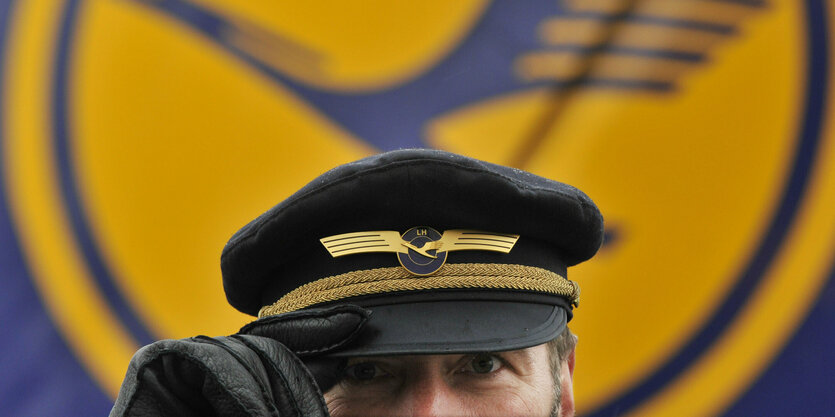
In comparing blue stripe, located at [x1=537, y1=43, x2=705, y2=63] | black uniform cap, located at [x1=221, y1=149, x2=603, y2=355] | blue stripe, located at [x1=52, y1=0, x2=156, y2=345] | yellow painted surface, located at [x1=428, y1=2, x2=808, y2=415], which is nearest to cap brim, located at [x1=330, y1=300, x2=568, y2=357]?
black uniform cap, located at [x1=221, y1=149, x2=603, y2=355]

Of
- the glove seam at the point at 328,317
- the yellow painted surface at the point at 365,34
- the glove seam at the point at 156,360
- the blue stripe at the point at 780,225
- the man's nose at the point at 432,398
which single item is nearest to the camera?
the glove seam at the point at 156,360

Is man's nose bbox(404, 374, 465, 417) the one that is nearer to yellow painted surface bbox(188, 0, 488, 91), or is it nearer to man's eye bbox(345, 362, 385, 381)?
man's eye bbox(345, 362, 385, 381)

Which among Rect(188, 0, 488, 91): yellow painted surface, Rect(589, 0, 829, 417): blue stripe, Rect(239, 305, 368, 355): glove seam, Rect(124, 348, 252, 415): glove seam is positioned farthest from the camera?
Rect(188, 0, 488, 91): yellow painted surface

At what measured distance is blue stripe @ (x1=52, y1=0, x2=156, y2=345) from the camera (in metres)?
2.32

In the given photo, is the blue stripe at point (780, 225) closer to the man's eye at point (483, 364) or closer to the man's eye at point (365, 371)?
the man's eye at point (483, 364)

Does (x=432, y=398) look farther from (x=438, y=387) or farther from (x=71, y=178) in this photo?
(x=71, y=178)

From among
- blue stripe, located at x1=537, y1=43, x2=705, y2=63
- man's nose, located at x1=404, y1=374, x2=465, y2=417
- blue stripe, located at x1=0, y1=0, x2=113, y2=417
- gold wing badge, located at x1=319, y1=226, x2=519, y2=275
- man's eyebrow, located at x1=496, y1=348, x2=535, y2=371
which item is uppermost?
blue stripe, located at x1=537, y1=43, x2=705, y2=63

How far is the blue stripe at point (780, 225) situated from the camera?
6.92 feet

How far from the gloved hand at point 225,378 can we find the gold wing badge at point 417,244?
0.15 m

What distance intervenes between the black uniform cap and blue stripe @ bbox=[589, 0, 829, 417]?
1000mm

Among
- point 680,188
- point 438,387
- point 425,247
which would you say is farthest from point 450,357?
point 680,188

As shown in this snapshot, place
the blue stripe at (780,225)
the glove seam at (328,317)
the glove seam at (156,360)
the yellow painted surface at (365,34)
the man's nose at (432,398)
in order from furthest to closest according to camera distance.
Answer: the yellow painted surface at (365,34) < the blue stripe at (780,225) < the man's nose at (432,398) < the glove seam at (328,317) < the glove seam at (156,360)

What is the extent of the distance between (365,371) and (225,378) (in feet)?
1.06

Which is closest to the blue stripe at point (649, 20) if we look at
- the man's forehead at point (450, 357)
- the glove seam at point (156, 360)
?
the man's forehead at point (450, 357)
